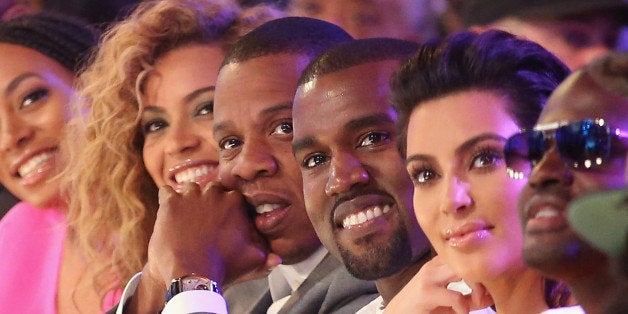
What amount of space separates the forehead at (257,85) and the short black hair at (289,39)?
16 millimetres

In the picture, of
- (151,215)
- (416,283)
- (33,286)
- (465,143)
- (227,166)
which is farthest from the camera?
(33,286)

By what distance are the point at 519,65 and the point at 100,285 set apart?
1557 mm

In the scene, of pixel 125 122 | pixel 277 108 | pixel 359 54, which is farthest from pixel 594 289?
pixel 125 122

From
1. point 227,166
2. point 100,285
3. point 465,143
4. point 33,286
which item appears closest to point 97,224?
point 100,285

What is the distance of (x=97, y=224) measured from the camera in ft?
10.0

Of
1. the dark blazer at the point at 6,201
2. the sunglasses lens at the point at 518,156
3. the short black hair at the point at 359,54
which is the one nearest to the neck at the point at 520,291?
the sunglasses lens at the point at 518,156

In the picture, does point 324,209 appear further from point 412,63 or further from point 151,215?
point 151,215

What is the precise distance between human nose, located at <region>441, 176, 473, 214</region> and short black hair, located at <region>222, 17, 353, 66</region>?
2.61 feet

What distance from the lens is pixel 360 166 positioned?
2.12m

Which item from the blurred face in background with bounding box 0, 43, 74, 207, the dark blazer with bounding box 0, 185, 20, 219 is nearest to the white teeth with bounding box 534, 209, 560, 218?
the blurred face in background with bounding box 0, 43, 74, 207

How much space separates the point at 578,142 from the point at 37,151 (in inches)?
85.6

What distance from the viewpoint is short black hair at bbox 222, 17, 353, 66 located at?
2488mm

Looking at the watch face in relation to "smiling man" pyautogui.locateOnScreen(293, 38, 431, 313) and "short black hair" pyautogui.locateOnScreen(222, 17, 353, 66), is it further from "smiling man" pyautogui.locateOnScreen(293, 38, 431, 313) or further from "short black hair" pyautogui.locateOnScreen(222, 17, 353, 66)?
"short black hair" pyautogui.locateOnScreen(222, 17, 353, 66)

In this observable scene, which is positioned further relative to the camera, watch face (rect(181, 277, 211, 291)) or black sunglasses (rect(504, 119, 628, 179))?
watch face (rect(181, 277, 211, 291))
